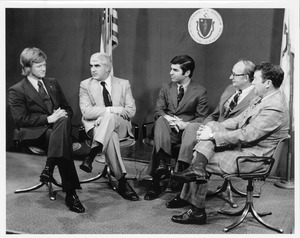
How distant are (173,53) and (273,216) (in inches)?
85.0

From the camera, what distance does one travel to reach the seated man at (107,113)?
382cm

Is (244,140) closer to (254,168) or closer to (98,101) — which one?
(254,168)

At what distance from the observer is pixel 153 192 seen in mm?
3840

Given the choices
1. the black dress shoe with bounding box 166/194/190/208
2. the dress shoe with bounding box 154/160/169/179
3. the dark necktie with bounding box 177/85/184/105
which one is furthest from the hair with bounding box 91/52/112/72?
the black dress shoe with bounding box 166/194/190/208

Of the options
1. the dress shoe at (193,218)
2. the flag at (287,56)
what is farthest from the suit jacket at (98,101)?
the flag at (287,56)

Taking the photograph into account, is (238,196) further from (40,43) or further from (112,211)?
(40,43)

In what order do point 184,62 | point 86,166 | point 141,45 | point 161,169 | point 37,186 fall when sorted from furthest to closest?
1. point 141,45
2. point 184,62
3. point 37,186
4. point 161,169
5. point 86,166

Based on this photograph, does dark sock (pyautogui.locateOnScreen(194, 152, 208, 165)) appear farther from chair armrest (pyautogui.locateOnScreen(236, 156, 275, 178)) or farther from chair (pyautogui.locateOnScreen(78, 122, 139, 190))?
chair (pyautogui.locateOnScreen(78, 122, 139, 190))

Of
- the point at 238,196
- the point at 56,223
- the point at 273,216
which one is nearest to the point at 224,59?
the point at 238,196

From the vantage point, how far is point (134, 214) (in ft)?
11.3

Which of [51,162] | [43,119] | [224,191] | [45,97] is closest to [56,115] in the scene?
[43,119]

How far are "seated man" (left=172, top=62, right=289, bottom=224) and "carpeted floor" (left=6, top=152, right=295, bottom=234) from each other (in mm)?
193

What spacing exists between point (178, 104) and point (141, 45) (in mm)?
1080

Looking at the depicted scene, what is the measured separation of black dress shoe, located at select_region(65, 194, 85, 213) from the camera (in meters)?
3.49
